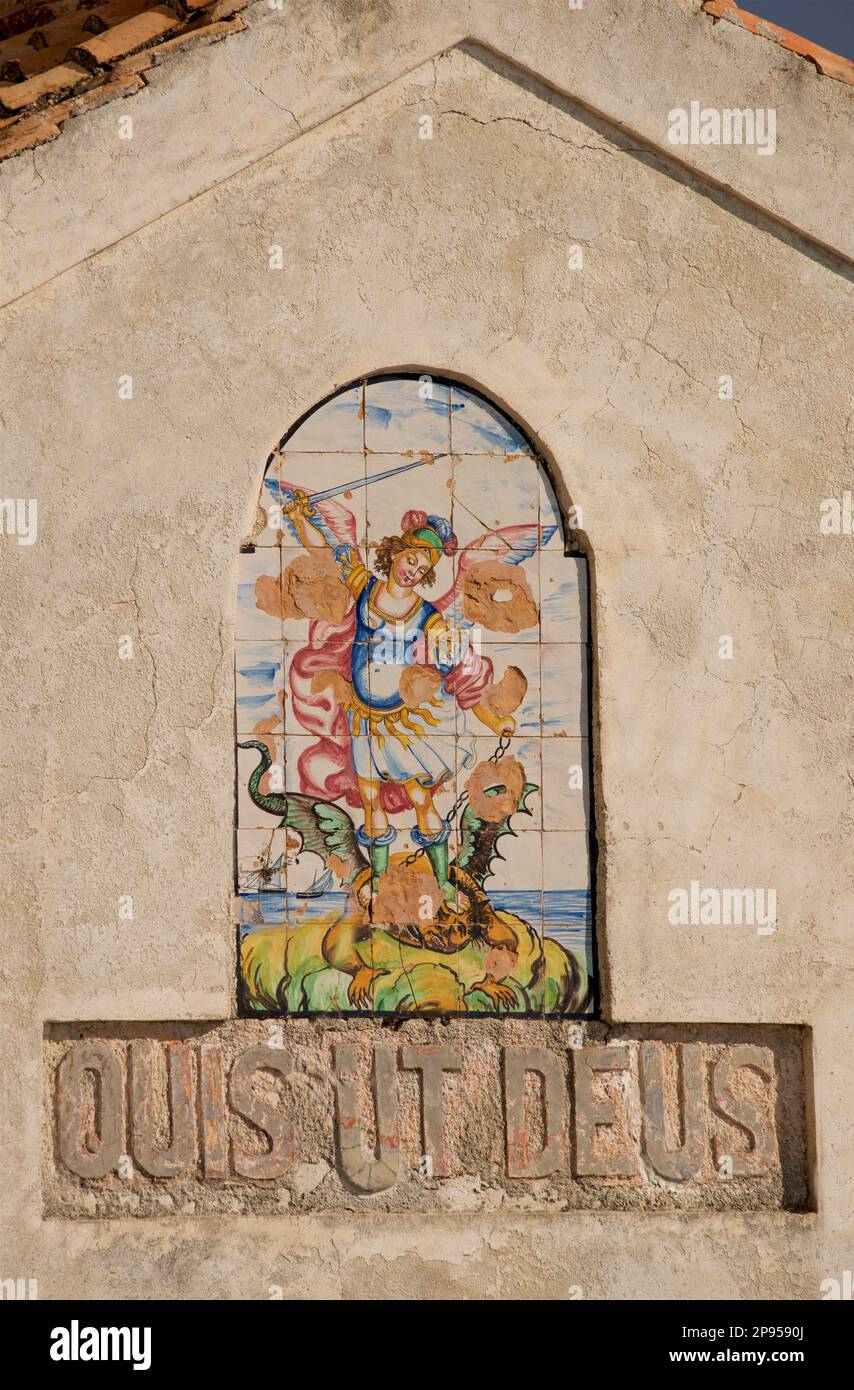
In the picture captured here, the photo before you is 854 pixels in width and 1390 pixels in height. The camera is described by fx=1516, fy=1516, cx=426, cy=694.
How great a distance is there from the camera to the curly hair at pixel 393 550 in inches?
244

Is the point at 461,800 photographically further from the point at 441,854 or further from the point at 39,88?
the point at 39,88

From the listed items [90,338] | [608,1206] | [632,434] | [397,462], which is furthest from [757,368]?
[608,1206]

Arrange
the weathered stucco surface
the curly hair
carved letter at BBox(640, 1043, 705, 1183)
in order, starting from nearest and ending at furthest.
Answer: the weathered stucco surface, carved letter at BBox(640, 1043, 705, 1183), the curly hair

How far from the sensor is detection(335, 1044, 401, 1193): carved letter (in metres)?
6.00

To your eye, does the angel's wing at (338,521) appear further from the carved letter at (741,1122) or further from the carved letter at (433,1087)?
the carved letter at (741,1122)

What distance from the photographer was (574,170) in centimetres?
628

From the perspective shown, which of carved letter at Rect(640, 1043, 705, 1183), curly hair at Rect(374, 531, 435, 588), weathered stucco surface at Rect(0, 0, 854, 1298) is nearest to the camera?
weathered stucco surface at Rect(0, 0, 854, 1298)

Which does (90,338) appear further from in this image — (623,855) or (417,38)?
(623,855)

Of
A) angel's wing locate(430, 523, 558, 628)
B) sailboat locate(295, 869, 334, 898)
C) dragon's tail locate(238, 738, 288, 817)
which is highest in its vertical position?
angel's wing locate(430, 523, 558, 628)

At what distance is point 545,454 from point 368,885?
6.26 feet

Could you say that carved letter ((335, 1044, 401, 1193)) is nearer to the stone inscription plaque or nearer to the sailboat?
the stone inscription plaque

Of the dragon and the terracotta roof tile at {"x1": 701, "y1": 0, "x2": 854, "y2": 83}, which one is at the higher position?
the terracotta roof tile at {"x1": 701, "y1": 0, "x2": 854, "y2": 83}

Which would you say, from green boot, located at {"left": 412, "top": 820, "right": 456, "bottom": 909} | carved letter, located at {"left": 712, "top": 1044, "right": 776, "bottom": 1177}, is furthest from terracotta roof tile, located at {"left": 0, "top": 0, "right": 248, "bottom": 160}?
carved letter, located at {"left": 712, "top": 1044, "right": 776, "bottom": 1177}

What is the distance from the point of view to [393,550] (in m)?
6.21
